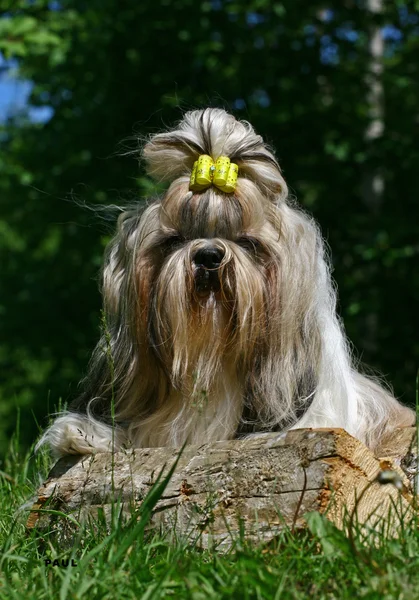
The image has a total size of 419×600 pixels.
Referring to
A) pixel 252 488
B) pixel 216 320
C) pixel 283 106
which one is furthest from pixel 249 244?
pixel 283 106

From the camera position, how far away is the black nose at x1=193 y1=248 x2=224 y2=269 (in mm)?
3553

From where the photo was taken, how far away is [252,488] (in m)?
2.79

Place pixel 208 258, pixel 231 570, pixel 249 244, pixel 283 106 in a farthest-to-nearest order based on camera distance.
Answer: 1. pixel 283 106
2. pixel 249 244
3. pixel 208 258
4. pixel 231 570

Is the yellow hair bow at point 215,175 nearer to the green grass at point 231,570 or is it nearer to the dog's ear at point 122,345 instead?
the dog's ear at point 122,345

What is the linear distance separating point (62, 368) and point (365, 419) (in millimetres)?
5836

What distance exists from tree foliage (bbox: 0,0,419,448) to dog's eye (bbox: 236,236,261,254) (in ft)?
11.6

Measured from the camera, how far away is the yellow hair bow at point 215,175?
3.65 metres

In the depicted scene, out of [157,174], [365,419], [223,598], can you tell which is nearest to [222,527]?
[223,598]

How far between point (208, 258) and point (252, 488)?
3.49 feet

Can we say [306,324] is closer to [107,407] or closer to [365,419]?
[365,419]

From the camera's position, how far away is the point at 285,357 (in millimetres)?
3617

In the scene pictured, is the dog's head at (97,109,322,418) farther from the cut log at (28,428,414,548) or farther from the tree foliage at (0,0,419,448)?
the tree foliage at (0,0,419,448)

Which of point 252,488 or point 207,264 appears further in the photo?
point 207,264

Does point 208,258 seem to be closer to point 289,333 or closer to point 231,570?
point 289,333
